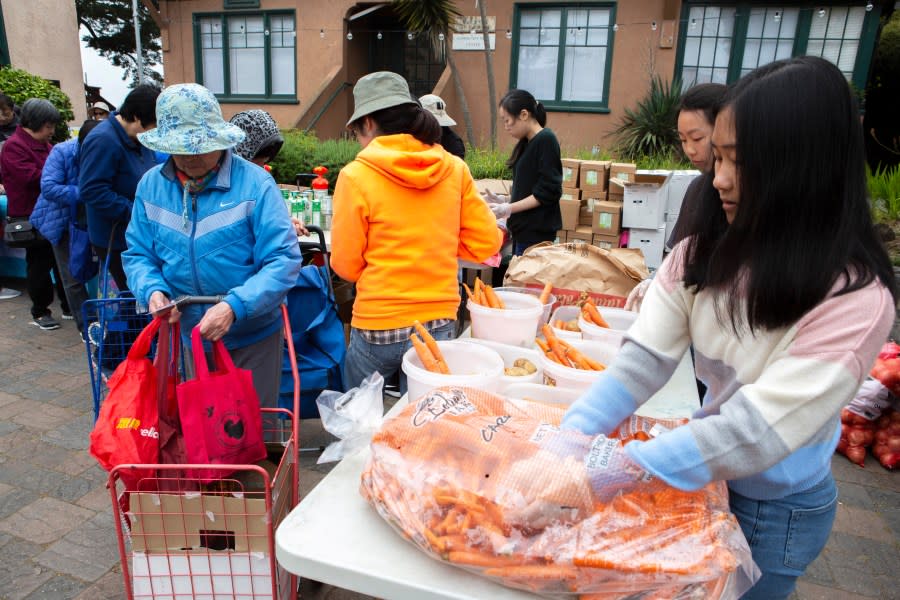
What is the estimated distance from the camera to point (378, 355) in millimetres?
2400

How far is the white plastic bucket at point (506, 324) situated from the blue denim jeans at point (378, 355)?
0.22 meters

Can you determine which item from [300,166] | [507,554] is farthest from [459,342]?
[300,166]

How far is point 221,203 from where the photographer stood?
223 centimetres

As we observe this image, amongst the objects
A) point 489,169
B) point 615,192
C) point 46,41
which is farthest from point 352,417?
point 46,41

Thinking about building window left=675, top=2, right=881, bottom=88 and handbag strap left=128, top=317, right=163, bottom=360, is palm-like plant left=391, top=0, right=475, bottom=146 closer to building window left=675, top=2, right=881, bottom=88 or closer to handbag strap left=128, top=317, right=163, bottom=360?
building window left=675, top=2, right=881, bottom=88

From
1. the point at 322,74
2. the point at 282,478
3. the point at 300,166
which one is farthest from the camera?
the point at 322,74

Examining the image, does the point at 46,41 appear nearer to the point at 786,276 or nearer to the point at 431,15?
the point at 431,15

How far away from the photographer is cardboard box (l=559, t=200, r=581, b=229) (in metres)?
6.25

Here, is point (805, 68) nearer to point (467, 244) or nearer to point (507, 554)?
point (507, 554)

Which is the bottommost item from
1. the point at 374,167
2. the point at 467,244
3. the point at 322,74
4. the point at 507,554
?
the point at 507,554

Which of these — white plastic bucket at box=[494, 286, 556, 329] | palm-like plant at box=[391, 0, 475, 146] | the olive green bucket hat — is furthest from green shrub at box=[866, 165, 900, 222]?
palm-like plant at box=[391, 0, 475, 146]

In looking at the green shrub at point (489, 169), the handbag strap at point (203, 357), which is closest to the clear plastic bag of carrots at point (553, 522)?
the handbag strap at point (203, 357)

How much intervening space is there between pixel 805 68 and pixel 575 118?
35.6 feet

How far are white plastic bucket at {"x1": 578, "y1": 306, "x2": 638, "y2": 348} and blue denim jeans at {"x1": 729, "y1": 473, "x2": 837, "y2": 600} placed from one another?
681 millimetres
